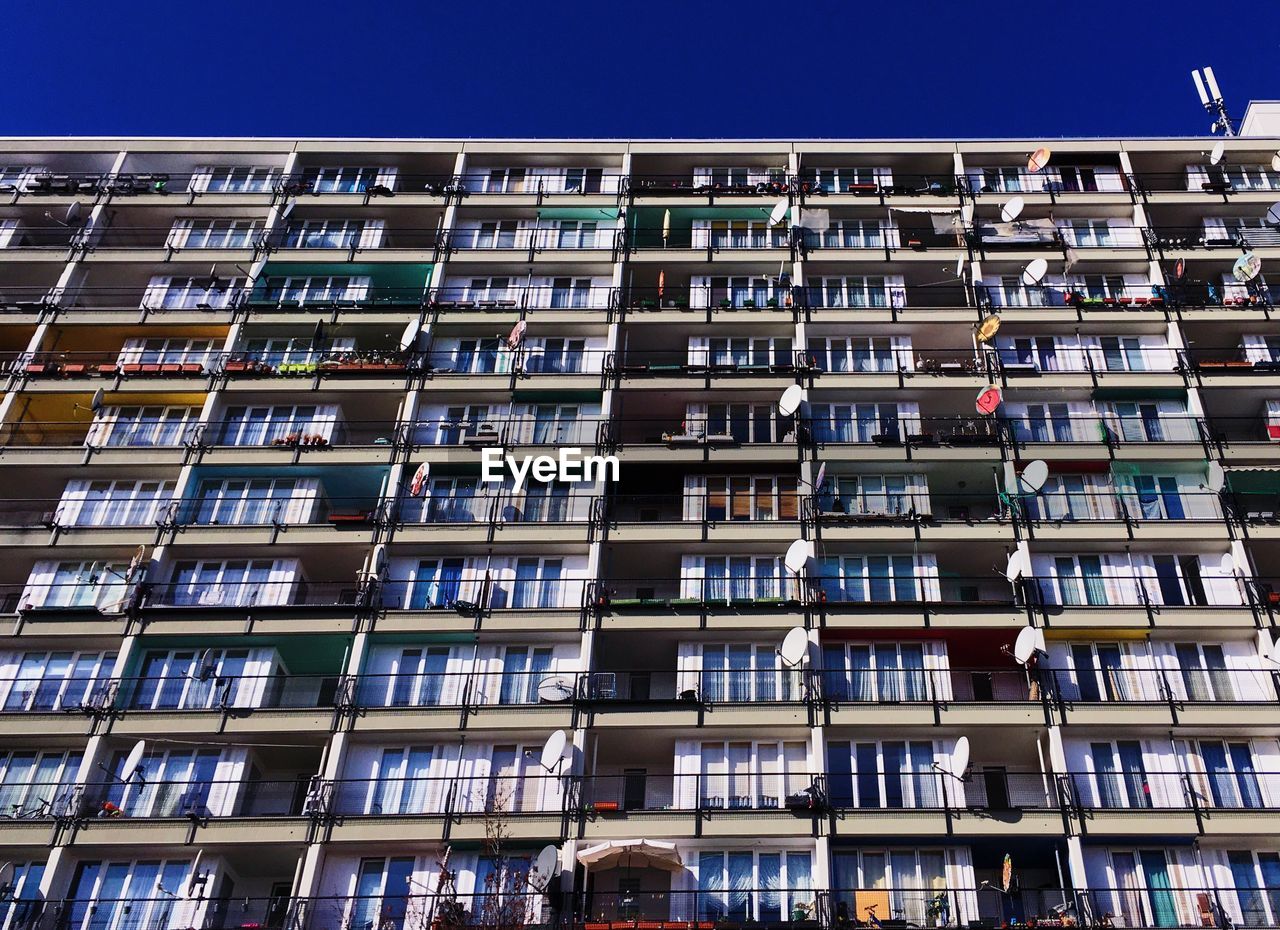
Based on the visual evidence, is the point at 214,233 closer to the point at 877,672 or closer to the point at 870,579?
the point at 870,579

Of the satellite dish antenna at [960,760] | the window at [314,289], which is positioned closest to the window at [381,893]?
the satellite dish antenna at [960,760]

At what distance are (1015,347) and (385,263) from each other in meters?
25.4

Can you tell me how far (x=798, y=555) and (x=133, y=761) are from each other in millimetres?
21165

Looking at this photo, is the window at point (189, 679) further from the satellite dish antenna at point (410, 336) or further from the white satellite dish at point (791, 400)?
the white satellite dish at point (791, 400)

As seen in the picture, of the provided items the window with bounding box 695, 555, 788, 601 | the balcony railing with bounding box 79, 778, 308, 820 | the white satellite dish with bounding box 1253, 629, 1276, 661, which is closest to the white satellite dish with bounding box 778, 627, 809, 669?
the window with bounding box 695, 555, 788, 601

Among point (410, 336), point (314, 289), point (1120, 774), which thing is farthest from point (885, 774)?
point (314, 289)

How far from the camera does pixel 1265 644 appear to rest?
40.8 meters

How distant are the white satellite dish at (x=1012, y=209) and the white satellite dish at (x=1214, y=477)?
13339 mm

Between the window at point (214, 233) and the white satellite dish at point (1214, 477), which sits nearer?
the white satellite dish at point (1214, 477)

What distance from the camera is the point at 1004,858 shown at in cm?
3741

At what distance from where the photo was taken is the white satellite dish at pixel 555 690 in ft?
132

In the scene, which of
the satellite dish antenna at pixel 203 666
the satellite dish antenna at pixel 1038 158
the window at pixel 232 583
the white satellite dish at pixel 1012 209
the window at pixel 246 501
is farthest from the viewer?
the satellite dish antenna at pixel 1038 158

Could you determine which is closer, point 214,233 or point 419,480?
point 419,480

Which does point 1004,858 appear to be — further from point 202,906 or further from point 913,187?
point 913,187
